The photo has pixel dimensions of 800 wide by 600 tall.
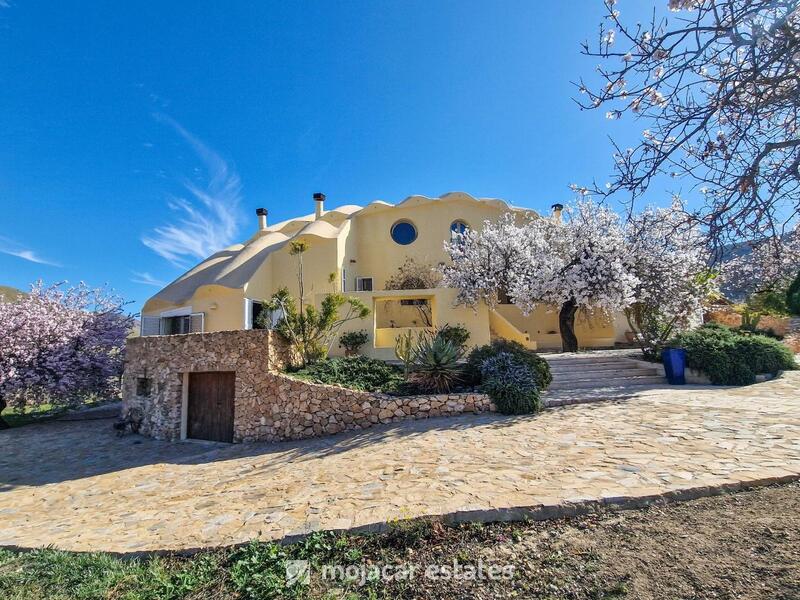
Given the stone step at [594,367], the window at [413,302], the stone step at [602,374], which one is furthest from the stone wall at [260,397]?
the window at [413,302]

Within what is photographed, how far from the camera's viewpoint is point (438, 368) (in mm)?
9617

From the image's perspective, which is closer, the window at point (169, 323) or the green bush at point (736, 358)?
the green bush at point (736, 358)

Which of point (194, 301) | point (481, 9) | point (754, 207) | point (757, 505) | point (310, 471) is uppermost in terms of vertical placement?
point (481, 9)

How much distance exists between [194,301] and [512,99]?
16043 millimetres

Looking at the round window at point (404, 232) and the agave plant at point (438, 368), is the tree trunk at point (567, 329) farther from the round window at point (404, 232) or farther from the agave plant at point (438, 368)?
the round window at point (404, 232)

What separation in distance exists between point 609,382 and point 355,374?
7.41 metres

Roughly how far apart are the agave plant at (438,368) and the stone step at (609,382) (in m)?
2.91

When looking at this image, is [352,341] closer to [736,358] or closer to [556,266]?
[556,266]

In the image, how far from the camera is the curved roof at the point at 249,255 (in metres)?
16.9

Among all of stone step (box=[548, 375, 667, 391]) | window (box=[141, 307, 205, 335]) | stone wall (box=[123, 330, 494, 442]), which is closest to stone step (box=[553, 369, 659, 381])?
stone step (box=[548, 375, 667, 391])

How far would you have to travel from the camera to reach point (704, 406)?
7758 mm

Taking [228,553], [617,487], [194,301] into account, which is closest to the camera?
[228,553]

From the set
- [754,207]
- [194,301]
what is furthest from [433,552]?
[194,301]

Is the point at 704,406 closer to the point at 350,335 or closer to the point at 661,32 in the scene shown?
the point at 661,32
